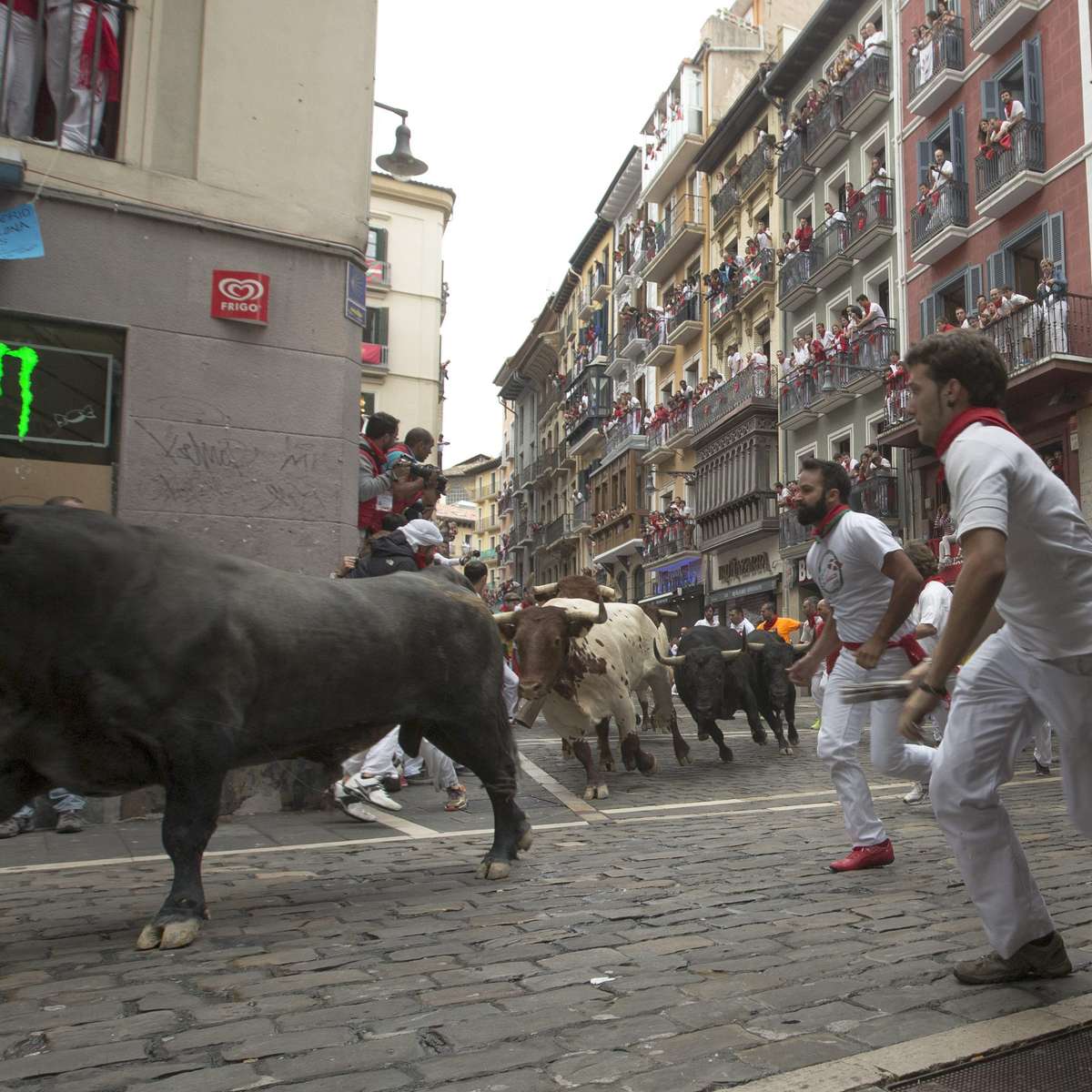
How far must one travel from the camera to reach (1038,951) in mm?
3570

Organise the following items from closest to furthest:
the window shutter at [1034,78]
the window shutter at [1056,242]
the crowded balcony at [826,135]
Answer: the window shutter at [1056,242] < the window shutter at [1034,78] < the crowded balcony at [826,135]

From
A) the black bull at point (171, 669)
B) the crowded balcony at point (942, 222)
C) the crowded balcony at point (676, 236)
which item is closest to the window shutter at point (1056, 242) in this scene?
the crowded balcony at point (942, 222)

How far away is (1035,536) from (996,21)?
26.5m

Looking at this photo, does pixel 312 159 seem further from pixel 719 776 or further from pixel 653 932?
pixel 653 932

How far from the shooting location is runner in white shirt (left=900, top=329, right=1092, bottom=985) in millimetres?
3326

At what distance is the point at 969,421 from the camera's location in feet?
11.8

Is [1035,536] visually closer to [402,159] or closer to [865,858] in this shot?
[865,858]

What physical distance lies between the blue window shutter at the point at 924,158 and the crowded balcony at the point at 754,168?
8.25 meters

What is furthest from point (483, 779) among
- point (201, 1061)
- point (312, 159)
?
point (312, 159)

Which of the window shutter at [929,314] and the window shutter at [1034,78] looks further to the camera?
the window shutter at [929,314]

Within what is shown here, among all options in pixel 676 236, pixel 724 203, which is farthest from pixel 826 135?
pixel 676 236

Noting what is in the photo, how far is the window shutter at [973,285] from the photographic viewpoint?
86.5ft

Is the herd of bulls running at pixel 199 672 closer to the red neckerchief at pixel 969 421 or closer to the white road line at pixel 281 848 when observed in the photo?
the white road line at pixel 281 848

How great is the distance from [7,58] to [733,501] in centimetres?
3037
